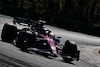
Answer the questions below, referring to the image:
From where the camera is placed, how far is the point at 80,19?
153 ft

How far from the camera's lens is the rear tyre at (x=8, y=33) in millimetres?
9584

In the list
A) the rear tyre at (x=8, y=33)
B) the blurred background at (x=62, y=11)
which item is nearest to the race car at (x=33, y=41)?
the rear tyre at (x=8, y=33)

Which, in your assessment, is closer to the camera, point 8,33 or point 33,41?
point 33,41

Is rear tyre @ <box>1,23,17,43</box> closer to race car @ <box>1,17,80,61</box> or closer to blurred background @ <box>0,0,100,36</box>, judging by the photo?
race car @ <box>1,17,80,61</box>

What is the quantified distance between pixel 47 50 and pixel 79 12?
138 ft

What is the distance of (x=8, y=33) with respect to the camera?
9.62m

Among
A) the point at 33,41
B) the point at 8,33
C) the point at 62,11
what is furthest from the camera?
the point at 62,11

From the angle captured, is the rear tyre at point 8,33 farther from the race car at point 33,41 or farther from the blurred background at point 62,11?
the blurred background at point 62,11

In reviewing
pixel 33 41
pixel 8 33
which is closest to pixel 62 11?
pixel 8 33

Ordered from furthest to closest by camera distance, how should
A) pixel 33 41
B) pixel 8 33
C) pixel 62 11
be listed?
pixel 62 11
pixel 8 33
pixel 33 41

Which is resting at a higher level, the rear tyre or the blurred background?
the rear tyre

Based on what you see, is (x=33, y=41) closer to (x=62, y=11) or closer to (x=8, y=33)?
(x=8, y=33)

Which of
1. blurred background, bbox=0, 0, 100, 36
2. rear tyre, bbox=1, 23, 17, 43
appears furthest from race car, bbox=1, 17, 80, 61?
blurred background, bbox=0, 0, 100, 36

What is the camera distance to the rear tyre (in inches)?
377
